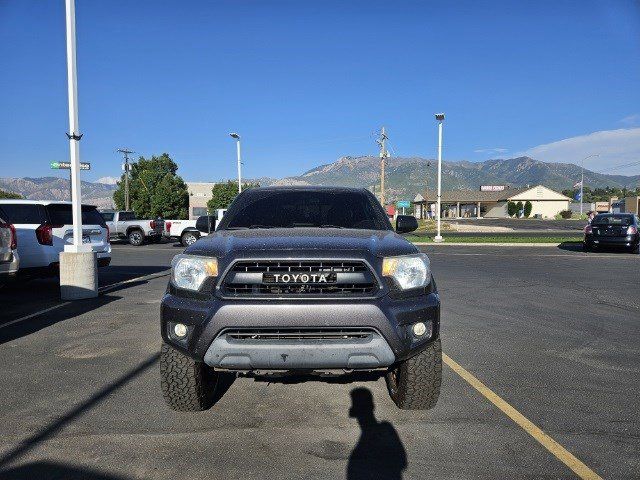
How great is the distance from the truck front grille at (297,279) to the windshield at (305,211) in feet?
4.05

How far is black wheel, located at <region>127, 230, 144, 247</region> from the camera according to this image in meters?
25.2

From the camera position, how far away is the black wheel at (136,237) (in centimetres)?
2520

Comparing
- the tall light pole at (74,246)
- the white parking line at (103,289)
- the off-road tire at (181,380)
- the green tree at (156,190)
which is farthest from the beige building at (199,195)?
the off-road tire at (181,380)

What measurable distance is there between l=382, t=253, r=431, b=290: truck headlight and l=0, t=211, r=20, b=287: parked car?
623 cm

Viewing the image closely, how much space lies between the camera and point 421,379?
365 cm

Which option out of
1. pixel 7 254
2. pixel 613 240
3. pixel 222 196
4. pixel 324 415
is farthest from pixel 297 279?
pixel 222 196

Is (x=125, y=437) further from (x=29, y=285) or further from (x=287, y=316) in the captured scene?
(x=29, y=285)

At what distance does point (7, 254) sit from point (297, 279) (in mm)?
5888

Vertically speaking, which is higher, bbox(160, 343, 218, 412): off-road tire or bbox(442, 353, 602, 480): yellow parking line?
bbox(160, 343, 218, 412): off-road tire

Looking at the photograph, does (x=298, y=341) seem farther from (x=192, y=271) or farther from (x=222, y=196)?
(x=222, y=196)

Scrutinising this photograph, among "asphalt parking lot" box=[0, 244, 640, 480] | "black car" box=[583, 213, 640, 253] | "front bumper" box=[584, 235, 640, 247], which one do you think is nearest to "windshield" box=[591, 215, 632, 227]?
"black car" box=[583, 213, 640, 253]

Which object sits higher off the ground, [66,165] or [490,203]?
[490,203]

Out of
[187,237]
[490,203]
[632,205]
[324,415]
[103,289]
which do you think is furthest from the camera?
[490,203]

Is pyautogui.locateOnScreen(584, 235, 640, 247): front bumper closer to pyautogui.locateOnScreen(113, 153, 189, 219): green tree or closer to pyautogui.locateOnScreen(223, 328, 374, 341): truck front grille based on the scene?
pyautogui.locateOnScreen(223, 328, 374, 341): truck front grille
